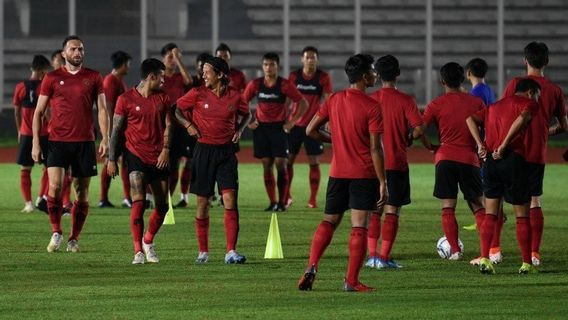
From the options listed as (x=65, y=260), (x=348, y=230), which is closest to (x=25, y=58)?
(x=348, y=230)

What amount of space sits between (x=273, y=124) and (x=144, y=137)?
7.55m

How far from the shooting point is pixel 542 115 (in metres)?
14.0

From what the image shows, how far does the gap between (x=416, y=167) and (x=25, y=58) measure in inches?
591

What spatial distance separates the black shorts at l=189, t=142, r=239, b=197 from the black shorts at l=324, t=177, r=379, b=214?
248 cm

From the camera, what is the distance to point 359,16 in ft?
152

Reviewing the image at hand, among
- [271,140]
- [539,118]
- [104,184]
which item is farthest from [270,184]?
[539,118]

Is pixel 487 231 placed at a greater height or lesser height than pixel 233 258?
greater

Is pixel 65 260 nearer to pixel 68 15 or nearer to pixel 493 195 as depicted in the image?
pixel 493 195

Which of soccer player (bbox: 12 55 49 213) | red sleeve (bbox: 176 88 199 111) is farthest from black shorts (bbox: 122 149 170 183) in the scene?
soccer player (bbox: 12 55 49 213)

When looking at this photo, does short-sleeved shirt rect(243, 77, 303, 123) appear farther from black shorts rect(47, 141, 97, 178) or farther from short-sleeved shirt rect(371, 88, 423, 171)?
short-sleeved shirt rect(371, 88, 423, 171)

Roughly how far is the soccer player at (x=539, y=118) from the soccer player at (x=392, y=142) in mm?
930

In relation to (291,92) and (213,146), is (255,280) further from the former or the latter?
(291,92)

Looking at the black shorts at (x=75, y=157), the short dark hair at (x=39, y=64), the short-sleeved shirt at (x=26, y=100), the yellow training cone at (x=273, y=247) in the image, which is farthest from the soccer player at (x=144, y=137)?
the short-sleeved shirt at (x=26, y=100)

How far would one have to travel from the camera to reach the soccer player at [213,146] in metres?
14.6
